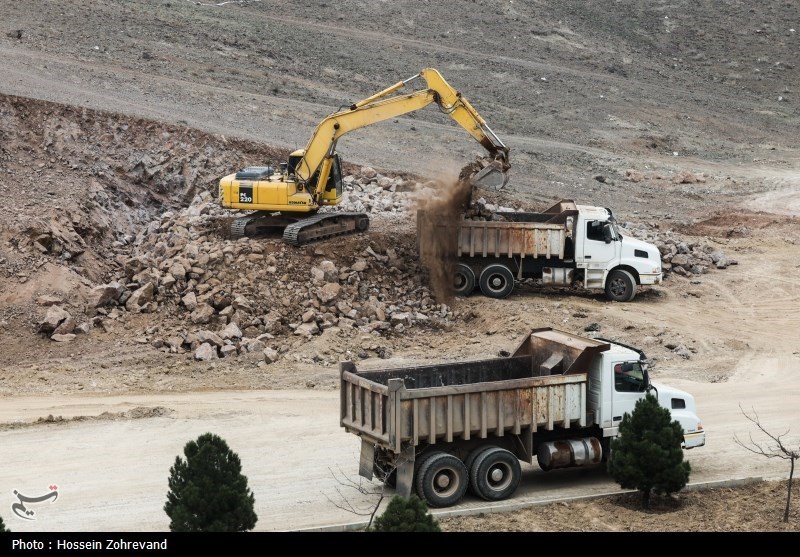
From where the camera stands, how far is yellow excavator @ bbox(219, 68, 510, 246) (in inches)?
1144

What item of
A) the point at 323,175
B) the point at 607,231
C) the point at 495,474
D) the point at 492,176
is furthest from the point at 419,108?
the point at 495,474

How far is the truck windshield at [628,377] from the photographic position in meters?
18.5

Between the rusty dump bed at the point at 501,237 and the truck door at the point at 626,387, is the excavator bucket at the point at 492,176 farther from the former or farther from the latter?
the truck door at the point at 626,387

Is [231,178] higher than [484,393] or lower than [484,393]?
higher

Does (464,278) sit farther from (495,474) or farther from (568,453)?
(495,474)

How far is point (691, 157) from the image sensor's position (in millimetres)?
48344

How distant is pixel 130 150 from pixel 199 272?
8.57 metres

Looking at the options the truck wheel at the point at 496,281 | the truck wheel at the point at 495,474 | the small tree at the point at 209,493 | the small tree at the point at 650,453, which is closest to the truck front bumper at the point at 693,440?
the small tree at the point at 650,453

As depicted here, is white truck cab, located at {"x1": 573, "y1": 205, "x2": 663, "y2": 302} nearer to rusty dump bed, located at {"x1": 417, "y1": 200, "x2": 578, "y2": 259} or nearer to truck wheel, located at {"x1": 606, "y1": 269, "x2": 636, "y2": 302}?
Answer: truck wheel, located at {"x1": 606, "y1": 269, "x2": 636, "y2": 302}

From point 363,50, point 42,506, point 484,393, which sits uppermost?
point 363,50

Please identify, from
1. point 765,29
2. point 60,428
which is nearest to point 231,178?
point 60,428

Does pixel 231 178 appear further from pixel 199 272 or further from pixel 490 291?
pixel 490 291

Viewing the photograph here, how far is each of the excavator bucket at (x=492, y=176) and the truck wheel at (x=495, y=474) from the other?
1237cm

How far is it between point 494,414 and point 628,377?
95.6 inches
